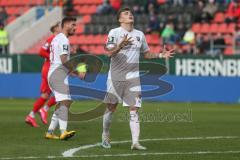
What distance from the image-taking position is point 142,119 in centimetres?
2014

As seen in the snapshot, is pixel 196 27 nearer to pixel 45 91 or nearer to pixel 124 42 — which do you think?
pixel 45 91

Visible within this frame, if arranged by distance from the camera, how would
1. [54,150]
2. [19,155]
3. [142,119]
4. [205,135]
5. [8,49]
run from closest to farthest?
[19,155] < [54,150] < [205,135] < [142,119] < [8,49]

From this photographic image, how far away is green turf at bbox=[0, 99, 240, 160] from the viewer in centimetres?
1241

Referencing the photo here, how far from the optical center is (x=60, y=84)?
582 inches

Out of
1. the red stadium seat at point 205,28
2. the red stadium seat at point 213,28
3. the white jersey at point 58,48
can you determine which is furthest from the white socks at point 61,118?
the red stadium seat at point 205,28

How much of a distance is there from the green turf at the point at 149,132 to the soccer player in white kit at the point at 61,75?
0.32m

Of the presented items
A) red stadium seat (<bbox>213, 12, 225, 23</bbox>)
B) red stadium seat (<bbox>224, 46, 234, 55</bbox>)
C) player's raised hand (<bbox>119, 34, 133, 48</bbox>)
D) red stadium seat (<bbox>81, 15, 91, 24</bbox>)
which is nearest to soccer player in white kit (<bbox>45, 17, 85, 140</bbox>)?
player's raised hand (<bbox>119, 34, 133, 48</bbox>)

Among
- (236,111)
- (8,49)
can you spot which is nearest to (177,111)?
(236,111)

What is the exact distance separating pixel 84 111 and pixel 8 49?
15.4m

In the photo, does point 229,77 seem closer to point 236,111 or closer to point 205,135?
point 236,111

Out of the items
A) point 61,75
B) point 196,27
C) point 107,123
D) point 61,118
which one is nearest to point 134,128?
point 107,123

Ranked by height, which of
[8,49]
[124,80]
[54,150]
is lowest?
[8,49]

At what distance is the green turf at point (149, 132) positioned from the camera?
40.7 ft

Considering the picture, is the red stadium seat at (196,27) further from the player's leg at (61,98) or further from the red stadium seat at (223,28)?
the player's leg at (61,98)
